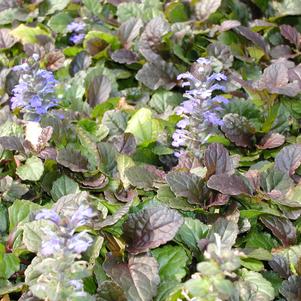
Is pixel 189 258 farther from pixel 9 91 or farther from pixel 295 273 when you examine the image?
pixel 9 91

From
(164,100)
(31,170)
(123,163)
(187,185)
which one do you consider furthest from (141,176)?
(164,100)

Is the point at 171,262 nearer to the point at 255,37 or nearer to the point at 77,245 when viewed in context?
the point at 77,245

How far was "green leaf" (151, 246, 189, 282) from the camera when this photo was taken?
89.4 inches

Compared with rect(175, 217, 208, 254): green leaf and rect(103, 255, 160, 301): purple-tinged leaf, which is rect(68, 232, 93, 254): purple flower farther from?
rect(175, 217, 208, 254): green leaf

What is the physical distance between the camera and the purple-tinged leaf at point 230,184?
2.43 m

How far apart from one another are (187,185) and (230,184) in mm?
173

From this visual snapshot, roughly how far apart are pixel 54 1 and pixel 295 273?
274 cm

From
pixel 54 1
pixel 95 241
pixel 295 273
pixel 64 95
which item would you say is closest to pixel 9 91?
pixel 64 95

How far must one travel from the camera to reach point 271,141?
116 inches

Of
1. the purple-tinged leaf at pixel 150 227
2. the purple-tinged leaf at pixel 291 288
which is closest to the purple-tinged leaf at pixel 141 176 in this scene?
the purple-tinged leaf at pixel 150 227

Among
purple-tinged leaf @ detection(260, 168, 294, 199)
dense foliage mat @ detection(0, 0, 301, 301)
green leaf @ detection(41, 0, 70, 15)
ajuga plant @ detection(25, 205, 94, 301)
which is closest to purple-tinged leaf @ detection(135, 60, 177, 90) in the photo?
dense foliage mat @ detection(0, 0, 301, 301)

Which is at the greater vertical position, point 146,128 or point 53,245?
point 53,245

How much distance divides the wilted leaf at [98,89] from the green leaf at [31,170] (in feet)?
2.51

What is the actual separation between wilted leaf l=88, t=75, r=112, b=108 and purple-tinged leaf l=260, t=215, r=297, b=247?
1307mm
